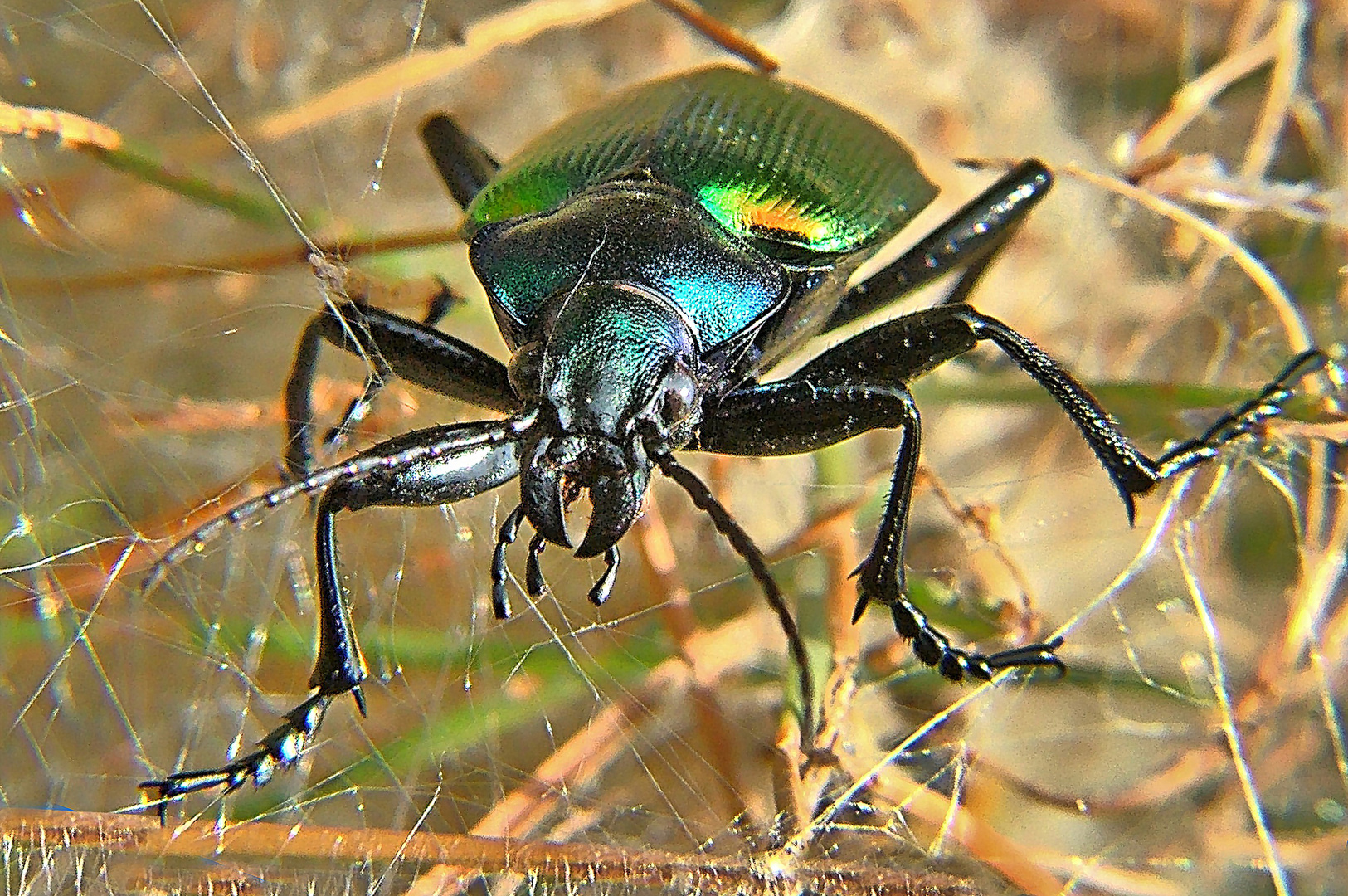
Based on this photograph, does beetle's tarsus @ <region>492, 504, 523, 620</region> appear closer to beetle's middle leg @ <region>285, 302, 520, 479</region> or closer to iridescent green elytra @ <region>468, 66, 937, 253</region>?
beetle's middle leg @ <region>285, 302, 520, 479</region>

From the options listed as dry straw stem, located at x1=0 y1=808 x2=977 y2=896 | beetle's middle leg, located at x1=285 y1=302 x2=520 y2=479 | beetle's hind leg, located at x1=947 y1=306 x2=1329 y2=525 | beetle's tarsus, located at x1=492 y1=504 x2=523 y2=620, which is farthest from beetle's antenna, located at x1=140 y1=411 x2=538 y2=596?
beetle's hind leg, located at x1=947 y1=306 x2=1329 y2=525

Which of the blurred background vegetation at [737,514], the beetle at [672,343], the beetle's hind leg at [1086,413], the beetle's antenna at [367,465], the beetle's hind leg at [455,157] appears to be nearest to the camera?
the beetle's antenna at [367,465]

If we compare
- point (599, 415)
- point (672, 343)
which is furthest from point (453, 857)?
point (672, 343)

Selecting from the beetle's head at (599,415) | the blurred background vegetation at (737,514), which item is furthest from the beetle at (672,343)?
the blurred background vegetation at (737,514)

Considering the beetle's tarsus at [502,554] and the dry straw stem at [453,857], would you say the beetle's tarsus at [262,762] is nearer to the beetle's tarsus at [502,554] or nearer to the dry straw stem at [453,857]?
the dry straw stem at [453,857]

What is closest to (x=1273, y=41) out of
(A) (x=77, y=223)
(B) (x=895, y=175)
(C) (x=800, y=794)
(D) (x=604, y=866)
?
(B) (x=895, y=175)

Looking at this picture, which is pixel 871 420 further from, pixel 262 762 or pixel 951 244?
pixel 262 762

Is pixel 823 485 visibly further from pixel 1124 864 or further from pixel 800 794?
pixel 1124 864
